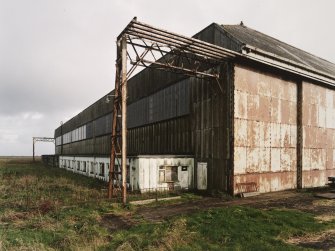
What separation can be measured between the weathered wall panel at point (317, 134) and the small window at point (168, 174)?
29.9 feet

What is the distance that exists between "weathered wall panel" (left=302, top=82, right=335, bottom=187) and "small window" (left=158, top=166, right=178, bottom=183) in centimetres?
911

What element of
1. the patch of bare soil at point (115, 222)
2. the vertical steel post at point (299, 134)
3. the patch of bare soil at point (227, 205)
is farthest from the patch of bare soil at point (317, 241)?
the vertical steel post at point (299, 134)

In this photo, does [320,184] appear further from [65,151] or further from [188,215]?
[65,151]

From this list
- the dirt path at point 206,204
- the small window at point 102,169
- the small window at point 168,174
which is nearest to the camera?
the dirt path at point 206,204

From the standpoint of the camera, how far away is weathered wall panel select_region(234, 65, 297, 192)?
16812mm

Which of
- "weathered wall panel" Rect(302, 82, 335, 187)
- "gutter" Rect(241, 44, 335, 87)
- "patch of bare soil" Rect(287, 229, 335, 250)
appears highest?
"gutter" Rect(241, 44, 335, 87)

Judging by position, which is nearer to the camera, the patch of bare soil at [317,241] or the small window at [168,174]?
the patch of bare soil at [317,241]

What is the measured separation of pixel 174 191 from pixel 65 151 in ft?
165

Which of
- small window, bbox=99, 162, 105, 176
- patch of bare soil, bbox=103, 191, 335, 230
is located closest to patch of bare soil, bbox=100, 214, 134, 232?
patch of bare soil, bbox=103, 191, 335, 230

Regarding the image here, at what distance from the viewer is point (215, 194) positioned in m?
16.6

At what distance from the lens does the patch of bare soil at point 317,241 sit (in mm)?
7801

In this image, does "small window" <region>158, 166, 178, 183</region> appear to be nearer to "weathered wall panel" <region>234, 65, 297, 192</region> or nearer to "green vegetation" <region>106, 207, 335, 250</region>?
"weathered wall panel" <region>234, 65, 297, 192</region>

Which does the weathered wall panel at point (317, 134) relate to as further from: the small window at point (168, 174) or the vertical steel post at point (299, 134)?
the small window at point (168, 174)

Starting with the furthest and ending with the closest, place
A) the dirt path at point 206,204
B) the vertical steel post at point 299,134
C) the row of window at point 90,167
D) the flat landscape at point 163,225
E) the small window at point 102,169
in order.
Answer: the small window at point 102,169
the row of window at point 90,167
the vertical steel post at point 299,134
the dirt path at point 206,204
the flat landscape at point 163,225
